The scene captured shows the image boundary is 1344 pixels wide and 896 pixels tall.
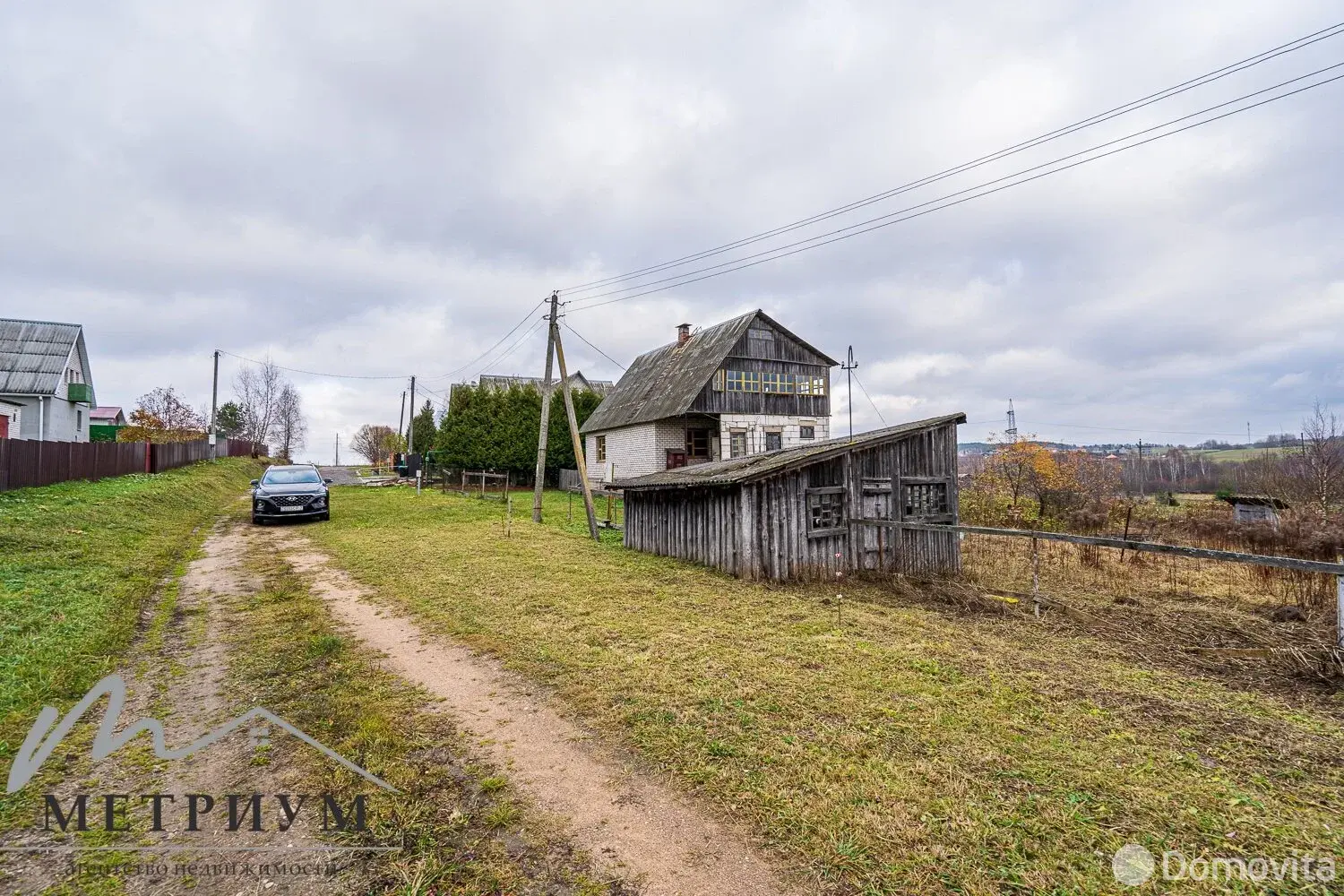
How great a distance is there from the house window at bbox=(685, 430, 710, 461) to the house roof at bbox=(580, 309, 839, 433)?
81.8 inches

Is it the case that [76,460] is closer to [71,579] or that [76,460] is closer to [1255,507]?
[71,579]

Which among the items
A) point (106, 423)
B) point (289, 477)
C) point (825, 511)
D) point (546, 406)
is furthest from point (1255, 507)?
point (106, 423)

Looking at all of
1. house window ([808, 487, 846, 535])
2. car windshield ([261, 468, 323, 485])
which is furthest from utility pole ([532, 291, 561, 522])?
house window ([808, 487, 846, 535])

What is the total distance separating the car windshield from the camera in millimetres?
17703

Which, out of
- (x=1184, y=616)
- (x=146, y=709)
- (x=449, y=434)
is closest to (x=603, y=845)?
(x=146, y=709)

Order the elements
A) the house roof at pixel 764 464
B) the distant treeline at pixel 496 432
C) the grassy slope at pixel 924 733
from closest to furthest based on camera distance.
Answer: the grassy slope at pixel 924 733 → the house roof at pixel 764 464 → the distant treeline at pixel 496 432

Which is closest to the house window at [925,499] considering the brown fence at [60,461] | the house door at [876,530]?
the house door at [876,530]

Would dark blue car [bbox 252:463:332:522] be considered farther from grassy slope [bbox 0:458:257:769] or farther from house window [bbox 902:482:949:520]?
house window [bbox 902:482:949:520]

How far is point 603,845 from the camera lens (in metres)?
3.23

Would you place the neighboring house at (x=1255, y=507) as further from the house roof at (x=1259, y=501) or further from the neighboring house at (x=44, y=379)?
the neighboring house at (x=44, y=379)

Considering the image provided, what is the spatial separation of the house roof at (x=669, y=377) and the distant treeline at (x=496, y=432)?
286cm

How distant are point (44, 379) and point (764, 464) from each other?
39.5 m

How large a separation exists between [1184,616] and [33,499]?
24582 mm

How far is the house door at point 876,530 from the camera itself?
12648mm
